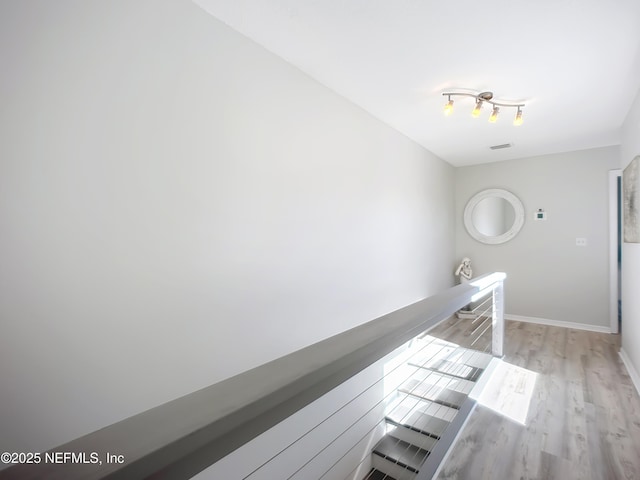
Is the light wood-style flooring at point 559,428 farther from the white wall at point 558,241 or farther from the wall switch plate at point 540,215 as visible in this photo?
the wall switch plate at point 540,215

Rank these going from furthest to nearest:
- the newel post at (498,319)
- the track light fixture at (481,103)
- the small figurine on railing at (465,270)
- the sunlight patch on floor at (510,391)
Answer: the small figurine on railing at (465,270) < the newel post at (498,319) < the track light fixture at (481,103) < the sunlight patch on floor at (510,391)

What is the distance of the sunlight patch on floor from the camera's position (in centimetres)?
212

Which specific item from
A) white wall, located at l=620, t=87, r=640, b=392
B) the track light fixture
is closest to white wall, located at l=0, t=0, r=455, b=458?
the track light fixture

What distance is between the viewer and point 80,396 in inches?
44.0

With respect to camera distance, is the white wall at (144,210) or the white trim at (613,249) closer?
the white wall at (144,210)

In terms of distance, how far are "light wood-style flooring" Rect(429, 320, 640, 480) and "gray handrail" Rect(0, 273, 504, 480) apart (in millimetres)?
1514

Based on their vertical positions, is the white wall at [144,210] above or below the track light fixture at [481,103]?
below

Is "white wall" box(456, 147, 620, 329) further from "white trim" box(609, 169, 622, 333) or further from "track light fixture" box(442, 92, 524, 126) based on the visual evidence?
"track light fixture" box(442, 92, 524, 126)

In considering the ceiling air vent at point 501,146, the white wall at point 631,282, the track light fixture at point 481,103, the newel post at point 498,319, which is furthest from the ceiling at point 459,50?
the newel post at point 498,319

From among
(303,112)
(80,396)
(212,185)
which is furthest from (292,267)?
(80,396)

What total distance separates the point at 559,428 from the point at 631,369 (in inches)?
52.3

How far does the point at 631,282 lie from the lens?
2693mm

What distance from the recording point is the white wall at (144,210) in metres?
1.02

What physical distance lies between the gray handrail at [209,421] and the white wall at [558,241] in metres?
4.51
